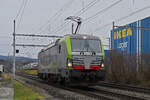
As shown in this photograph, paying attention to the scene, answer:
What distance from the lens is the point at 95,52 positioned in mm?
15633

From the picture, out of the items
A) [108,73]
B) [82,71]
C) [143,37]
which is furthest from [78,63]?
[143,37]

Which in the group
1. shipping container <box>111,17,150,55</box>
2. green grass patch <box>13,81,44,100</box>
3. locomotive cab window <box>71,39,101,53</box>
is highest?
shipping container <box>111,17,150,55</box>

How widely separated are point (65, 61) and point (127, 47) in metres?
17.6

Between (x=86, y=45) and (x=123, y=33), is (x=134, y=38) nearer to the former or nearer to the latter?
(x=123, y=33)

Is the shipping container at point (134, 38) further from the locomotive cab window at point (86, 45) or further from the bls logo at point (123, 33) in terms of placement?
the locomotive cab window at point (86, 45)

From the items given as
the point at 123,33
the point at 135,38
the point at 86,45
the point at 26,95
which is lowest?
the point at 26,95

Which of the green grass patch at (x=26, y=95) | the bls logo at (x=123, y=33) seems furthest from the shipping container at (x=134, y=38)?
the green grass patch at (x=26, y=95)

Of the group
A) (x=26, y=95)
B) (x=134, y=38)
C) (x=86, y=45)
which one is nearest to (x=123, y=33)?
(x=134, y=38)

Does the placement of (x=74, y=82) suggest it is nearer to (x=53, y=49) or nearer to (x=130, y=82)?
(x=53, y=49)

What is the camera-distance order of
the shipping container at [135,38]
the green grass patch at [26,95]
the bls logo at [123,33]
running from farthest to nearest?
the bls logo at [123,33]
the shipping container at [135,38]
the green grass patch at [26,95]

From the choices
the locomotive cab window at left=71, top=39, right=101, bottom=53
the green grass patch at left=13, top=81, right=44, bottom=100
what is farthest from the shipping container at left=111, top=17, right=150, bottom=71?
the green grass patch at left=13, top=81, right=44, bottom=100

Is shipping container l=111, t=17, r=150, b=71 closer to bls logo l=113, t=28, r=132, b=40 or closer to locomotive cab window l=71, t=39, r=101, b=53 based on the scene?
bls logo l=113, t=28, r=132, b=40

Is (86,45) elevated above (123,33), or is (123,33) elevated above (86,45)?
(123,33)

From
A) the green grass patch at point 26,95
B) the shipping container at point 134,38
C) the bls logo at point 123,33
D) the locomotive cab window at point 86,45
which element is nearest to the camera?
the green grass patch at point 26,95
